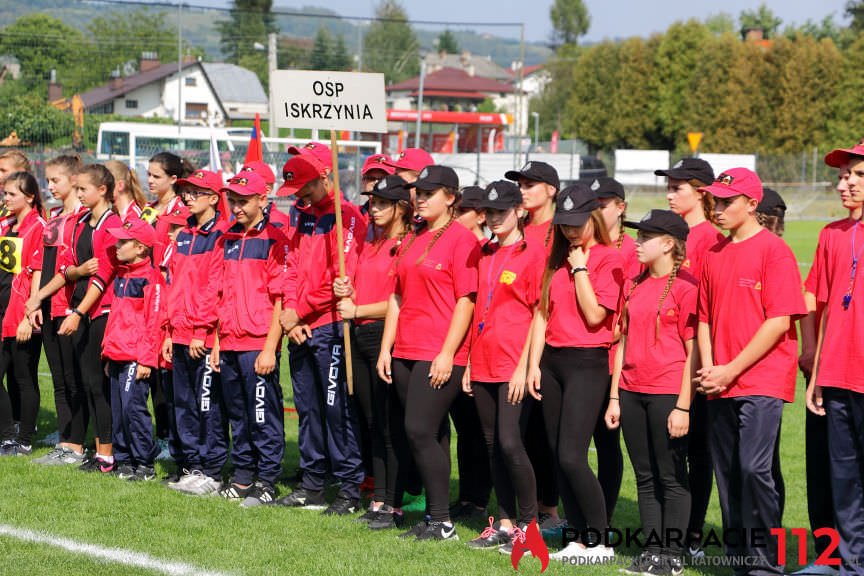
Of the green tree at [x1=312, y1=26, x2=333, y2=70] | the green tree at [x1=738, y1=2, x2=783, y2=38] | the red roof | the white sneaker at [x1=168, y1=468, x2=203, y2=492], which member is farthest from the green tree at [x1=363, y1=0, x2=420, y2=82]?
the green tree at [x1=738, y1=2, x2=783, y2=38]

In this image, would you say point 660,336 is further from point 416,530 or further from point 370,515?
point 370,515

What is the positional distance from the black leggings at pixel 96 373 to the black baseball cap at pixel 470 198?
3119mm

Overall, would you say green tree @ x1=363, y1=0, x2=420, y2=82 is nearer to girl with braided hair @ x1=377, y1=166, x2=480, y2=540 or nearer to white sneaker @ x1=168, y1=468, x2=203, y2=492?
white sneaker @ x1=168, y1=468, x2=203, y2=492

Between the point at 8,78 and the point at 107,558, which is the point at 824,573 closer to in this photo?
the point at 107,558

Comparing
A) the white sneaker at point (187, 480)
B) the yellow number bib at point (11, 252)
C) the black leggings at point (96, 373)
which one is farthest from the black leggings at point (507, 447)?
the yellow number bib at point (11, 252)

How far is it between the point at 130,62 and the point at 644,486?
122 feet

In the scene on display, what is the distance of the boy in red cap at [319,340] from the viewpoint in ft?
22.6

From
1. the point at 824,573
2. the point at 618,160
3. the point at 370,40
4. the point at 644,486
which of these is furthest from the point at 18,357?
the point at 618,160

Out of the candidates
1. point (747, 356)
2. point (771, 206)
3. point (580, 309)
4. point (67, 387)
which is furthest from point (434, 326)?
point (67, 387)

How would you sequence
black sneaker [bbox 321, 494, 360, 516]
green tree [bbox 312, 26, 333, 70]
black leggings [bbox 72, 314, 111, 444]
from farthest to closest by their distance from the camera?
green tree [bbox 312, 26, 333, 70] → black leggings [bbox 72, 314, 111, 444] → black sneaker [bbox 321, 494, 360, 516]

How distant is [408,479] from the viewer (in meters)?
7.23

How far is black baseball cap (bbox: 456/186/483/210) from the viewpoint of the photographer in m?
6.58

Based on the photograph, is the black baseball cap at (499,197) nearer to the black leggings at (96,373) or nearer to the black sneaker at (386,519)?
the black sneaker at (386,519)

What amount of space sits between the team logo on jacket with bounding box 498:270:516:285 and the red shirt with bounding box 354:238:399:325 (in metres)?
0.89
